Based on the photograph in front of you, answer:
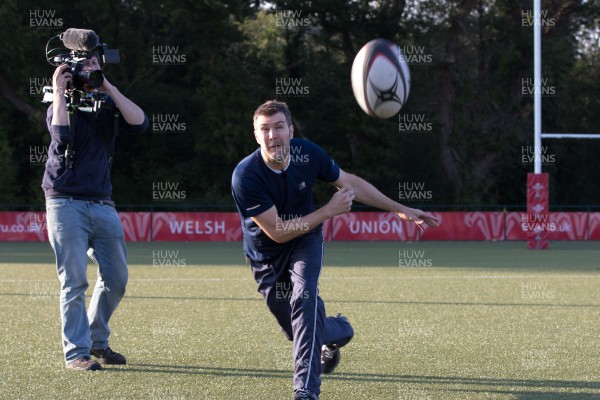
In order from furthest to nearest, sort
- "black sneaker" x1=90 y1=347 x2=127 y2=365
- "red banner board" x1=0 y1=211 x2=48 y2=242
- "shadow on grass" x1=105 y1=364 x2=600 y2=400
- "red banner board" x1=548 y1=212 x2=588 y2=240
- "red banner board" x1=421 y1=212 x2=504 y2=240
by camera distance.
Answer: "red banner board" x1=421 y1=212 x2=504 y2=240 → "red banner board" x1=548 y1=212 x2=588 y2=240 → "red banner board" x1=0 y1=211 x2=48 y2=242 → "black sneaker" x1=90 y1=347 x2=127 y2=365 → "shadow on grass" x1=105 y1=364 x2=600 y2=400

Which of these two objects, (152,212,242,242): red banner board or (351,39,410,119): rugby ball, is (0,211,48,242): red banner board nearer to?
(152,212,242,242): red banner board

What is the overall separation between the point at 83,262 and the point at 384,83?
598cm

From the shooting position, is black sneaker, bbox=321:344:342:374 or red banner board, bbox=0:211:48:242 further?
red banner board, bbox=0:211:48:242

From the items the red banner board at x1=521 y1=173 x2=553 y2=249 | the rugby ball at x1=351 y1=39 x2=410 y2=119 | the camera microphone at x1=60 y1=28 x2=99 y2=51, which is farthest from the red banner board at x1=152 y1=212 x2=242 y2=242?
the camera microphone at x1=60 y1=28 x2=99 y2=51

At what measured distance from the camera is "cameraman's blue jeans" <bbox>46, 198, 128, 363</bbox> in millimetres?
6977

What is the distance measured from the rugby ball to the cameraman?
5.29m

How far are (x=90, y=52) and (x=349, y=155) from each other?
31784 mm

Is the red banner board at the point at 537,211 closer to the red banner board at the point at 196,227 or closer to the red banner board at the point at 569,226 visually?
the red banner board at the point at 569,226

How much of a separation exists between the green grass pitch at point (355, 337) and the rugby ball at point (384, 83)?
7.89 ft

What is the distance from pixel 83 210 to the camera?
278 inches

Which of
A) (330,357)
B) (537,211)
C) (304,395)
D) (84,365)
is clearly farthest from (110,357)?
(537,211)

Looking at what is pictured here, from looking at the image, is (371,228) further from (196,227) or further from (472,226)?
(196,227)

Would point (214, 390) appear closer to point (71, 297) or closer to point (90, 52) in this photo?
point (71, 297)

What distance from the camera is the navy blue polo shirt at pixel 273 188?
19.5 feet
